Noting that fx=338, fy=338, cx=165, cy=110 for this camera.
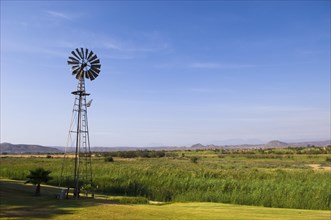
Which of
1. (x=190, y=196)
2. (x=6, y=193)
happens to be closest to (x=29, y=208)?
(x=6, y=193)

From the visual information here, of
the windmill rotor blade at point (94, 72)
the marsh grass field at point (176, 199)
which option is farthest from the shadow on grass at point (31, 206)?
the windmill rotor blade at point (94, 72)

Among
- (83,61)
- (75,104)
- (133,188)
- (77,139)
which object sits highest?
(83,61)

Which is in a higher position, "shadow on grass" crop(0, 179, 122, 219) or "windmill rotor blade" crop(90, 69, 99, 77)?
"windmill rotor blade" crop(90, 69, 99, 77)

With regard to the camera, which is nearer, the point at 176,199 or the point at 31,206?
the point at 31,206

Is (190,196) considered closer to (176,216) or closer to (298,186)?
(298,186)

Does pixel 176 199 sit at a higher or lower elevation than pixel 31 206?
lower

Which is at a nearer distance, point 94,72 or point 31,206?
point 31,206

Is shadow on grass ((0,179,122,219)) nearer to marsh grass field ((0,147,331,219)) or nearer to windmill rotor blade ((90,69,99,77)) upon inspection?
marsh grass field ((0,147,331,219))

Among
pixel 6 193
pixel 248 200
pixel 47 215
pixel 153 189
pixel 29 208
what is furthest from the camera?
pixel 153 189

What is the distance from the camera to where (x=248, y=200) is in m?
19.1

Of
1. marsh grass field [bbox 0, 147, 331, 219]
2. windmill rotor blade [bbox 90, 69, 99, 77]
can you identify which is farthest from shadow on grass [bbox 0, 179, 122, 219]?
windmill rotor blade [bbox 90, 69, 99, 77]

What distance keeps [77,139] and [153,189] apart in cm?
743

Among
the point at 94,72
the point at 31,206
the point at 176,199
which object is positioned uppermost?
the point at 94,72

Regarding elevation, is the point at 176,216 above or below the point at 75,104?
below
